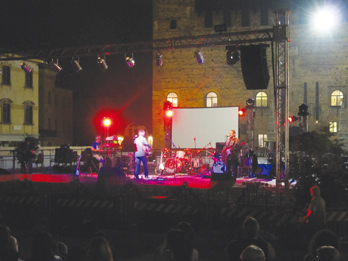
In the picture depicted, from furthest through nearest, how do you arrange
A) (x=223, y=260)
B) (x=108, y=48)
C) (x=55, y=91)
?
(x=55, y=91), (x=108, y=48), (x=223, y=260)

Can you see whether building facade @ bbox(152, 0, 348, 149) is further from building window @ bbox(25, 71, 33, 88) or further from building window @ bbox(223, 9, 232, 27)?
building window @ bbox(25, 71, 33, 88)

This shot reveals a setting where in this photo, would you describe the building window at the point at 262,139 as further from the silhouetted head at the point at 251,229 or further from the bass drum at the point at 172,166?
the silhouetted head at the point at 251,229

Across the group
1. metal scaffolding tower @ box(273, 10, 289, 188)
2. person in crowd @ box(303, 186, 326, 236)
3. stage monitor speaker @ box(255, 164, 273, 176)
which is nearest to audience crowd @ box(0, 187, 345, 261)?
person in crowd @ box(303, 186, 326, 236)

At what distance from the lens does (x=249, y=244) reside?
11.8 ft

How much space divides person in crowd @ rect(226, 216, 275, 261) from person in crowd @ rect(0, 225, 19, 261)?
79.6 inches

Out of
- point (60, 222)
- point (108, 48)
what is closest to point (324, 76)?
point (108, 48)

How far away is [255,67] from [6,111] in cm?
2626

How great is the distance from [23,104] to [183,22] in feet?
51.2

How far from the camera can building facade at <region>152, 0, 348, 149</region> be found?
29.6m

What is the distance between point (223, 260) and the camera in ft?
18.5

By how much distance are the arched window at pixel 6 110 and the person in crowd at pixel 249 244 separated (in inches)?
1229

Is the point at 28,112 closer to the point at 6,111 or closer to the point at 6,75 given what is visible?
the point at 6,111

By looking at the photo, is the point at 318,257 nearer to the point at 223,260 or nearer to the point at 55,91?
the point at 223,260

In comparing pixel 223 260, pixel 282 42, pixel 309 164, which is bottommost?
pixel 223 260
